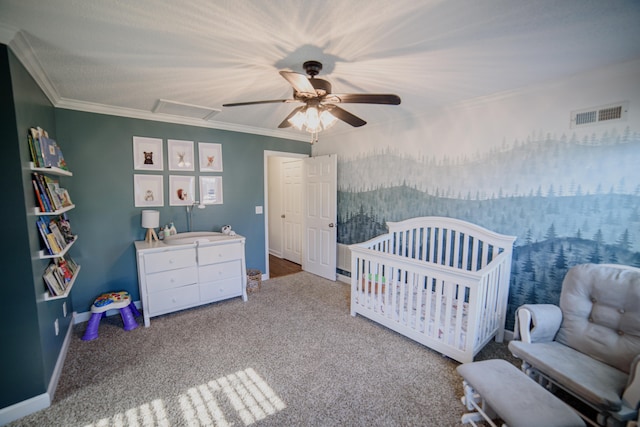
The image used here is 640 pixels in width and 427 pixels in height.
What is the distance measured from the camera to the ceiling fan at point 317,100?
173cm

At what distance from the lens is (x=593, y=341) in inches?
71.4

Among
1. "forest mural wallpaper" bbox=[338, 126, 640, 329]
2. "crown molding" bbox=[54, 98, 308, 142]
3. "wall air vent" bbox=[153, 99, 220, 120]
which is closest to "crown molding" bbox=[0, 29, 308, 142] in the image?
"crown molding" bbox=[54, 98, 308, 142]

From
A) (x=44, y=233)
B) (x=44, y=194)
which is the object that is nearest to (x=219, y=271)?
(x=44, y=233)

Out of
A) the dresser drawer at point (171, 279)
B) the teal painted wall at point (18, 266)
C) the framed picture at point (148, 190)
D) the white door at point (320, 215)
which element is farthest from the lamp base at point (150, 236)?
the white door at point (320, 215)

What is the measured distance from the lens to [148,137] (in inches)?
127

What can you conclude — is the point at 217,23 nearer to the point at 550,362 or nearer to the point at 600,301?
the point at 550,362

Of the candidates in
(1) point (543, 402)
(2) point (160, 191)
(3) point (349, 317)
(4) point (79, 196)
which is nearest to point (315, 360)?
(3) point (349, 317)

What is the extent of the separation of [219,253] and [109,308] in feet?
3.82

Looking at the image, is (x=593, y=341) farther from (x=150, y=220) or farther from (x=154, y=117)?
(x=154, y=117)

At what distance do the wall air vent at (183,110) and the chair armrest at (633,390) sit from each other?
3.86 meters

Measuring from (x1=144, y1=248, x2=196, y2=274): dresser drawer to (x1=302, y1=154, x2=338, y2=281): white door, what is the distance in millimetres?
1933

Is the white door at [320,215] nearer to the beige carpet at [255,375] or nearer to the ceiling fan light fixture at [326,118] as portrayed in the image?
the beige carpet at [255,375]

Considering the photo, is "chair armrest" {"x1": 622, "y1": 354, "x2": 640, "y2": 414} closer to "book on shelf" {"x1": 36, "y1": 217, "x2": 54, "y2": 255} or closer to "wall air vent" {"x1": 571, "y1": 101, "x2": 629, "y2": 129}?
"wall air vent" {"x1": 571, "y1": 101, "x2": 629, "y2": 129}

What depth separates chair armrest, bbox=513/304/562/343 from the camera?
6.37 ft
